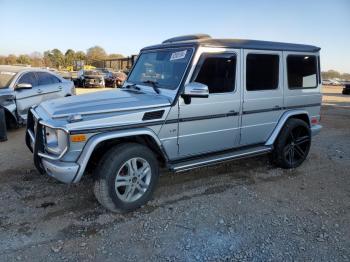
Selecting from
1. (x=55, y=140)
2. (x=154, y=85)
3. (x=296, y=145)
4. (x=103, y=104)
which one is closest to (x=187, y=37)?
(x=154, y=85)

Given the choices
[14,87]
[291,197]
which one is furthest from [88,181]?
[14,87]

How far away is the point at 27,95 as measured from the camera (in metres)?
8.21

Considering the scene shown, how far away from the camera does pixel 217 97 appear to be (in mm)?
4648

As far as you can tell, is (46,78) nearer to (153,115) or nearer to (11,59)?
(153,115)

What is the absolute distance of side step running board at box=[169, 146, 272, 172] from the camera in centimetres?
432

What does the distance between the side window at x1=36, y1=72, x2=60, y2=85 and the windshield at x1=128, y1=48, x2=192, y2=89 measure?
452 cm

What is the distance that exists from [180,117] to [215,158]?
857 mm

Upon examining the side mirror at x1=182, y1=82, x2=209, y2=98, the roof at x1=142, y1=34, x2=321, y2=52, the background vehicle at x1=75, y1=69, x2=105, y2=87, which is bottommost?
the side mirror at x1=182, y1=82, x2=209, y2=98

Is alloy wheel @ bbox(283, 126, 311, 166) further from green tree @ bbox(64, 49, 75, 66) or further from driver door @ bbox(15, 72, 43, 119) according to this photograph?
green tree @ bbox(64, 49, 75, 66)

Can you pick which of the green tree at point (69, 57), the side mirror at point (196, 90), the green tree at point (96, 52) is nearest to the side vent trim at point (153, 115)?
the side mirror at point (196, 90)

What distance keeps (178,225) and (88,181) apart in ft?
5.76

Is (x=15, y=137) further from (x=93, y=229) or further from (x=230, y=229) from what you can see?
(x=230, y=229)

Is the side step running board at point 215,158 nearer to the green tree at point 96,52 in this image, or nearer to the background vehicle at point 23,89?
the background vehicle at point 23,89

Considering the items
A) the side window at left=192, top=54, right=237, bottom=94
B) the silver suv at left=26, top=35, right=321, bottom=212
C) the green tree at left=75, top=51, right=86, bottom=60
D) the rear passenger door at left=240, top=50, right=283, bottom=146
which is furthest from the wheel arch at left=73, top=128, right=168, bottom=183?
the green tree at left=75, top=51, right=86, bottom=60
